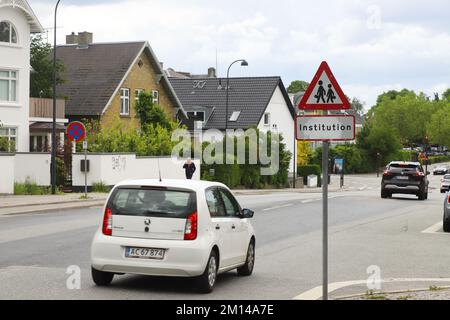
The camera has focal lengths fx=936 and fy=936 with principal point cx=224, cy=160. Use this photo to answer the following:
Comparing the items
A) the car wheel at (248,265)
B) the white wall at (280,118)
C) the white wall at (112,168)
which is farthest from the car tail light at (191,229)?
the white wall at (280,118)

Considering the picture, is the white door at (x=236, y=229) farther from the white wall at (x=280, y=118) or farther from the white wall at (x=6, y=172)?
the white wall at (x=280, y=118)

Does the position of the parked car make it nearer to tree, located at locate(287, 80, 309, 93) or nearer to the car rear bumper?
the car rear bumper

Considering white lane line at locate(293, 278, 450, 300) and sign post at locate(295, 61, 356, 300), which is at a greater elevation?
sign post at locate(295, 61, 356, 300)

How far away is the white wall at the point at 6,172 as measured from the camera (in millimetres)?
32938

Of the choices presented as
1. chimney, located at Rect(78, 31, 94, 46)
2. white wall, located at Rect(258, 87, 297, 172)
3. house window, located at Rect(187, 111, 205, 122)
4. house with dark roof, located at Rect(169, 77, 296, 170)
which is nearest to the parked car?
chimney, located at Rect(78, 31, 94, 46)

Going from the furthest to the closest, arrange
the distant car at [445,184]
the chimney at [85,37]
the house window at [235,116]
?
1. the house window at [235,116]
2. the chimney at [85,37]
3. the distant car at [445,184]

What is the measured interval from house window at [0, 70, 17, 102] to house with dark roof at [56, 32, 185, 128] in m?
9.38

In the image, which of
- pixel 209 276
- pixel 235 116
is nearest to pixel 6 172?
pixel 209 276

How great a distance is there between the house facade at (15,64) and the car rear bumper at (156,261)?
34.8 meters

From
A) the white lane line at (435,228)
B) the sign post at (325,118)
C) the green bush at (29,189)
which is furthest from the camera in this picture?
the green bush at (29,189)

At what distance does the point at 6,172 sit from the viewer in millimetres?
33219

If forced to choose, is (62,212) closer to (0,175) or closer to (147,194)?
(0,175)

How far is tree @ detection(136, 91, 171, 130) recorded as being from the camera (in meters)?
54.8

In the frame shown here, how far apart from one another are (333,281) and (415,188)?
26800 millimetres
